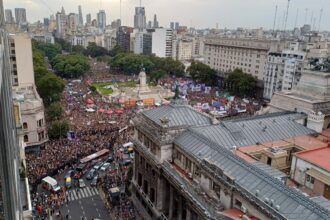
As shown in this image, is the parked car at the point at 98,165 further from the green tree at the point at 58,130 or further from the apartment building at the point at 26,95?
the green tree at the point at 58,130

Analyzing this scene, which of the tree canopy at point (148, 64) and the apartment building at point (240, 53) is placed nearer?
the apartment building at point (240, 53)

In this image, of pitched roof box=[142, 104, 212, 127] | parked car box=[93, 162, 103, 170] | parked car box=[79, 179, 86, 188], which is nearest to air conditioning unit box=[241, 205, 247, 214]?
pitched roof box=[142, 104, 212, 127]

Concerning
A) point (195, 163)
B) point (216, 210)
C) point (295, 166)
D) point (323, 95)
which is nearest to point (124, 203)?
point (195, 163)

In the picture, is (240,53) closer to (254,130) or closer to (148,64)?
(148,64)

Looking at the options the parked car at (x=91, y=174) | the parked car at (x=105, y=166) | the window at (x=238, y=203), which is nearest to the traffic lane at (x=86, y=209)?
the parked car at (x=91, y=174)

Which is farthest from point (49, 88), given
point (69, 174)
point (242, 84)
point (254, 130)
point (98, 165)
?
point (242, 84)

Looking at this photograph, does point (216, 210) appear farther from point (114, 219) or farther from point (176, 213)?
point (114, 219)

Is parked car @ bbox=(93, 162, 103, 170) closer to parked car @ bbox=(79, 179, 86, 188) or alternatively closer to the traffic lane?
parked car @ bbox=(79, 179, 86, 188)
